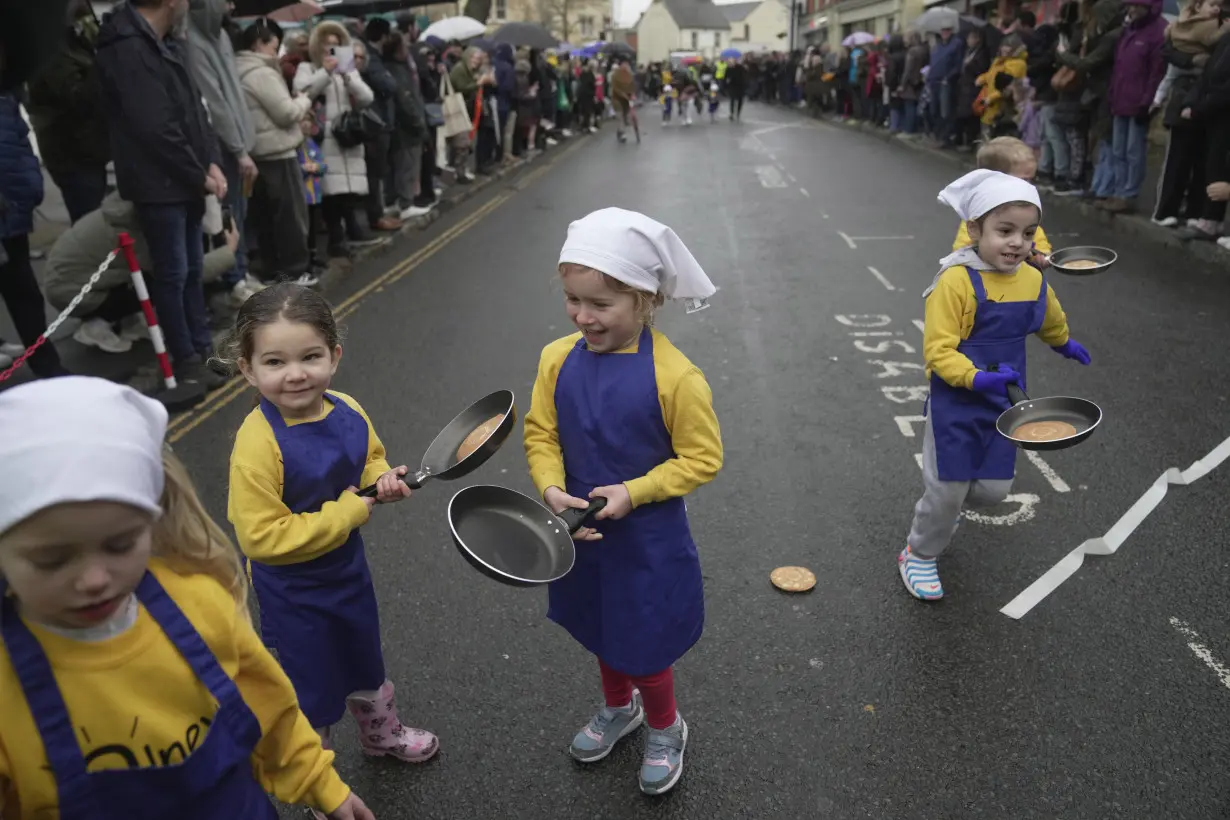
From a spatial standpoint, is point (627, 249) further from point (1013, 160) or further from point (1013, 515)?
point (1013, 515)

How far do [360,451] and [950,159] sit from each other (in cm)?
1736

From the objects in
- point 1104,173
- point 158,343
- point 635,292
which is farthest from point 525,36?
point 635,292

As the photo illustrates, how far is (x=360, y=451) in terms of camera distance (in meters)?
2.46

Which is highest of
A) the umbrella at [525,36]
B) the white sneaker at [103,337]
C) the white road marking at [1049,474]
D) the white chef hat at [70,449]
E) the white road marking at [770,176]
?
the umbrella at [525,36]

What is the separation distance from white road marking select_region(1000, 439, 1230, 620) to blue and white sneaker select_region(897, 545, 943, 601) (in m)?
0.26

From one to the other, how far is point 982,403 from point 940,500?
42cm

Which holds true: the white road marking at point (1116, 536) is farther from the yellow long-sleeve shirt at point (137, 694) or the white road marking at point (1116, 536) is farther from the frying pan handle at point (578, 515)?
the yellow long-sleeve shirt at point (137, 694)

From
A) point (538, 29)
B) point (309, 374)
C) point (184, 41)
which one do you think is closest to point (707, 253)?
point (184, 41)

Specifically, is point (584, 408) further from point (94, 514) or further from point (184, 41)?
point (184, 41)

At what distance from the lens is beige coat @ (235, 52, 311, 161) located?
755 cm

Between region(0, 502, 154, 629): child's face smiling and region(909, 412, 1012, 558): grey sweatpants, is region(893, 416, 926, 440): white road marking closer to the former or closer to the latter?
region(909, 412, 1012, 558): grey sweatpants

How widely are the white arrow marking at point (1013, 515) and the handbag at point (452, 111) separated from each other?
11.1 m

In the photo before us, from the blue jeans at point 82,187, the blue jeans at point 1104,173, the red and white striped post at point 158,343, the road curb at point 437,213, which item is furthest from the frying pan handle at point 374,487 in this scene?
the blue jeans at point 1104,173

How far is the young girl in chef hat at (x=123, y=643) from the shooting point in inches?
50.7
